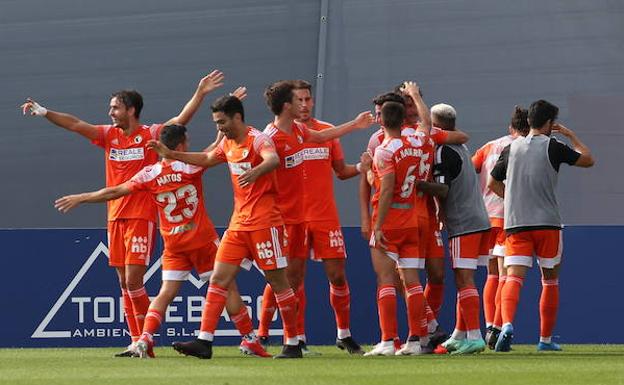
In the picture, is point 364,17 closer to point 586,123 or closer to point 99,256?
point 586,123

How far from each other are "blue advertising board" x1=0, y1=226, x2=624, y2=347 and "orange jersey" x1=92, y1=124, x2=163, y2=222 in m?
1.81

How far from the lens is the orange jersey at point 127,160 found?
36.8ft

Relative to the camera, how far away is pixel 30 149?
60.2ft

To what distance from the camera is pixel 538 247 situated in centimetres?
1121

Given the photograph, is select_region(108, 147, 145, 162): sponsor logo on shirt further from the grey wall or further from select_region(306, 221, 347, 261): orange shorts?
the grey wall

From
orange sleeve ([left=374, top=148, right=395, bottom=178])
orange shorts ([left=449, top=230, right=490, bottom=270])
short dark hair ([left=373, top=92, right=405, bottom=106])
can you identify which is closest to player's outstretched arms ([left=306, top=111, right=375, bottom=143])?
short dark hair ([left=373, top=92, right=405, bottom=106])

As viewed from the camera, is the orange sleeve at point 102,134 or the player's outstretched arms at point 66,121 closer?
the player's outstretched arms at point 66,121

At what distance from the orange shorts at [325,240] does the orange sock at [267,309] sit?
0.65m

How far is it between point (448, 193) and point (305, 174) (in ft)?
3.82

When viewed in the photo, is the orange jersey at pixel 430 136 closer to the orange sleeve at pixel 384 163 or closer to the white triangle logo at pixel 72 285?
the orange sleeve at pixel 384 163

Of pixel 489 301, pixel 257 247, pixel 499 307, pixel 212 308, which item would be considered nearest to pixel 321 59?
pixel 489 301

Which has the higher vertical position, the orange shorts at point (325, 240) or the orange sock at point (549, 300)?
the orange shorts at point (325, 240)

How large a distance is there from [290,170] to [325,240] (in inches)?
31.7

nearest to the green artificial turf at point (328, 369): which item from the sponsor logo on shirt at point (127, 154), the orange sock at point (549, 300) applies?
the orange sock at point (549, 300)
